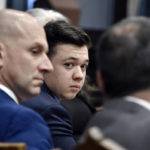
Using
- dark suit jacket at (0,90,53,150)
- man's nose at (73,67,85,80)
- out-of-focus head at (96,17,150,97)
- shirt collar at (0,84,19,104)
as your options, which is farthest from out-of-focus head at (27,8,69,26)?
out-of-focus head at (96,17,150,97)

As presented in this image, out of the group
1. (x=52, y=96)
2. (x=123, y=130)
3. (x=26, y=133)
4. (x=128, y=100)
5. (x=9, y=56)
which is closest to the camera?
(x=123, y=130)

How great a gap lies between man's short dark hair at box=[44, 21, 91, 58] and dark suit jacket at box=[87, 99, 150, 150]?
133 cm

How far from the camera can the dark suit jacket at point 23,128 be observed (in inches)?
81.4

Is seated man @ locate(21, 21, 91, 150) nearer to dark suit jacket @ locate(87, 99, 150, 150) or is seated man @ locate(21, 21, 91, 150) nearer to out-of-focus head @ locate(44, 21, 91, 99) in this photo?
out-of-focus head @ locate(44, 21, 91, 99)

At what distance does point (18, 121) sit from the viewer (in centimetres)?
210

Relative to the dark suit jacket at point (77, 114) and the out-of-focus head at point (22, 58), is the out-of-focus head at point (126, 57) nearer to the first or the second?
the out-of-focus head at point (22, 58)

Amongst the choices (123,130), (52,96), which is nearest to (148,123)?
(123,130)

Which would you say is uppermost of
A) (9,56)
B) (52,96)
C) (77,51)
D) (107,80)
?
(107,80)

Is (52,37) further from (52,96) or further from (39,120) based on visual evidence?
(39,120)

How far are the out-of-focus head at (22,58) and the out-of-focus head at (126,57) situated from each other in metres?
0.59

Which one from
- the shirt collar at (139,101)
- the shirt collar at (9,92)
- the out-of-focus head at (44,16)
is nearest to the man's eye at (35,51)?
the shirt collar at (9,92)

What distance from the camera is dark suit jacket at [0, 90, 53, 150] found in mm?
2068

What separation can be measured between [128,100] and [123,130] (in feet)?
0.47

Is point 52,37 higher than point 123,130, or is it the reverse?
point 123,130
